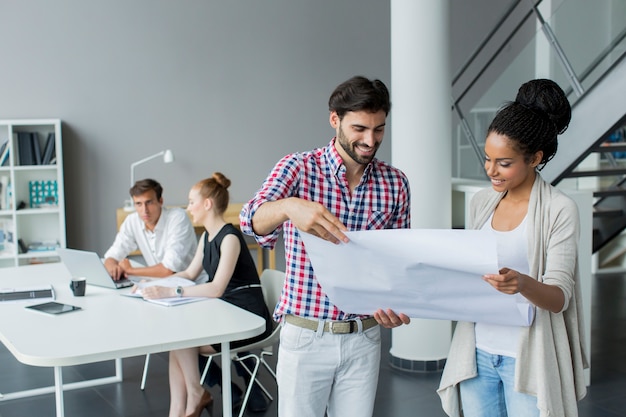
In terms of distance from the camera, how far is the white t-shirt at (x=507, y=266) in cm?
193

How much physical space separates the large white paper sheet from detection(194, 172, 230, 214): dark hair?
6.54 feet

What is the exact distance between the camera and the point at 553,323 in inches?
76.6

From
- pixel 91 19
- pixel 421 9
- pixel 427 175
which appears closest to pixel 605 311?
pixel 427 175

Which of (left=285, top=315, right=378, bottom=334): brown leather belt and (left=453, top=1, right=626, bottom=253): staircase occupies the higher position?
(left=453, top=1, right=626, bottom=253): staircase

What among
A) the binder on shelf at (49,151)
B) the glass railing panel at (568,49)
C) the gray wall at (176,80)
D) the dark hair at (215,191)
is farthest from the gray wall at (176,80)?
the dark hair at (215,191)

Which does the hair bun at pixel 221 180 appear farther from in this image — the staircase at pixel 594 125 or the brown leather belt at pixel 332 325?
the staircase at pixel 594 125

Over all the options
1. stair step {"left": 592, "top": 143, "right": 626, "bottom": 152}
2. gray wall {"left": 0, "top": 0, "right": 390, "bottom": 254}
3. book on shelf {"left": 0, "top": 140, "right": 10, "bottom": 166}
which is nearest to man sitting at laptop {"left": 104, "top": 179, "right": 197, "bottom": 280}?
book on shelf {"left": 0, "top": 140, "right": 10, "bottom": 166}

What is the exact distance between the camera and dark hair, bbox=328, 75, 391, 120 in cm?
204

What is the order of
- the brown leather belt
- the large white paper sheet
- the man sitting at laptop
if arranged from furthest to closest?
the man sitting at laptop
the brown leather belt
the large white paper sheet

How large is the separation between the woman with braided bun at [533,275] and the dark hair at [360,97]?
1.05 feet

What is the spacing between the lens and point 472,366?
2027 mm

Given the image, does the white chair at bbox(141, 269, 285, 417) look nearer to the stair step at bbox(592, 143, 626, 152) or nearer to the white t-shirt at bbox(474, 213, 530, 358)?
the white t-shirt at bbox(474, 213, 530, 358)

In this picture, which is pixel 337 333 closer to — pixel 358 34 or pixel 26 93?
pixel 26 93

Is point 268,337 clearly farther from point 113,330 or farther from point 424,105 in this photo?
point 424,105
